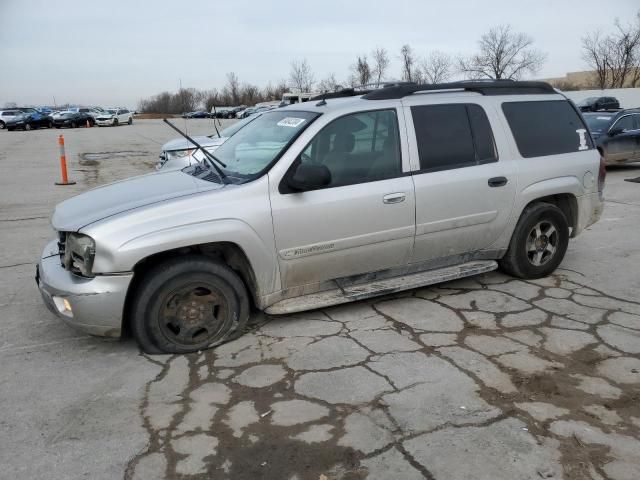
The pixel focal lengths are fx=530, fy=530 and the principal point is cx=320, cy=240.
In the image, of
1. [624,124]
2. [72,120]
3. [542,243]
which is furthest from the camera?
[72,120]

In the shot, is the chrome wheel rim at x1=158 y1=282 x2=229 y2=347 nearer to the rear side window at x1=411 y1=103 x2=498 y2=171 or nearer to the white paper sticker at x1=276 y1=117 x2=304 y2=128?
the white paper sticker at x1=276 y1=117 x2=304 y2=128

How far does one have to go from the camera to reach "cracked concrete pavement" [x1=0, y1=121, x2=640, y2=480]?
8.70ft

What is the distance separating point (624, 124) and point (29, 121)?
145 ft

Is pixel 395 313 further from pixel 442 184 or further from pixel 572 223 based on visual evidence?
pixel 572 223

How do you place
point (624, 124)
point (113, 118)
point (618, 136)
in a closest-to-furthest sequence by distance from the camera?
point (618, 136)
point (624, 124)
point (113, 118)

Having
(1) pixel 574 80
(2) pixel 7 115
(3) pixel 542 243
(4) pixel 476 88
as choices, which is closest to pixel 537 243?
(3) pixel 542 243

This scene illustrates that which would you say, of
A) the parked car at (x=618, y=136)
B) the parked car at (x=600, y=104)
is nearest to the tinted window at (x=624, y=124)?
the parked car at (x=618, y=136)

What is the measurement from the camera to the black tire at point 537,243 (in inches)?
197

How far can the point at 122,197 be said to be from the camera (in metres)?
4.01

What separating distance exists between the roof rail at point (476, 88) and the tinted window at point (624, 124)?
29.7 feet

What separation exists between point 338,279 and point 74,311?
76.2 inches

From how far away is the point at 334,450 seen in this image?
2732 mm

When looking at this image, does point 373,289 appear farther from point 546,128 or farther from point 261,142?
point 546,128

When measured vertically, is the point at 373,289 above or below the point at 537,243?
below
